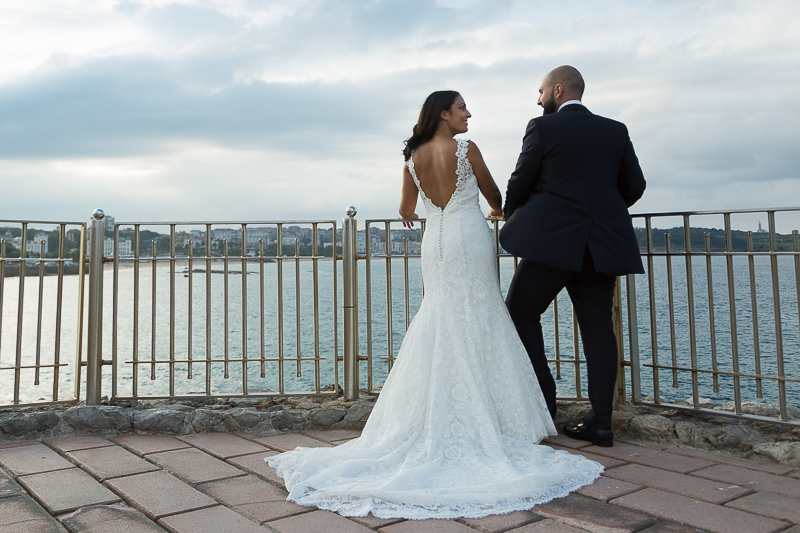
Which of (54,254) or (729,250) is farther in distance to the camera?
(54,254)

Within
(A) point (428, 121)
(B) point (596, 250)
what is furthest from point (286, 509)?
(A) point (428, 121)

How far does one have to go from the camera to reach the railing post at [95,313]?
4.04m

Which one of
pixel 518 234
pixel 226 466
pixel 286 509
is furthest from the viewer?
pixel 518 234

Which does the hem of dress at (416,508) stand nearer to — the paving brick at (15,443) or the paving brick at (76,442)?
the paving brick at (76,442)

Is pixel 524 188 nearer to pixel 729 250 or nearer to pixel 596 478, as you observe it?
pixel 729 250

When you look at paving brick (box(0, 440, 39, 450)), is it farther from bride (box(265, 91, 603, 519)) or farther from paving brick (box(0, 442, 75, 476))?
bride (box(265, 91, 603, 519))

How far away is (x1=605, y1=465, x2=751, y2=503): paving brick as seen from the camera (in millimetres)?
2426

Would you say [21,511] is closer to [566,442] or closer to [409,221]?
[409,221]

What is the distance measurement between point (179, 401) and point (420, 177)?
2.44 meters

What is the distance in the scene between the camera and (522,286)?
3.30 metres

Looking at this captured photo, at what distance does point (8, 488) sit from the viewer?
8.66ft

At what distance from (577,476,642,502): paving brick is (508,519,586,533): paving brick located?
0.35 meters

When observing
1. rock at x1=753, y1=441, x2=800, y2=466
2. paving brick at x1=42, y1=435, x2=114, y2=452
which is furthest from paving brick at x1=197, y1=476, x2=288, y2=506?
rock at x1=753, y1=441, x2=800, y2=466

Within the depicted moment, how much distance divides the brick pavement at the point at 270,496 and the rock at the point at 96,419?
0.92 ft
